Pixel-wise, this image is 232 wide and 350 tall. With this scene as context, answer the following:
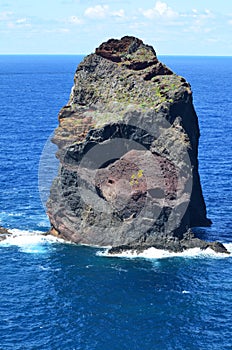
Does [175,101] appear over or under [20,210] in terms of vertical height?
over

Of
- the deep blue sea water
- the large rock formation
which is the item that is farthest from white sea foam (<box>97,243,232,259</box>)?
the large rock formation

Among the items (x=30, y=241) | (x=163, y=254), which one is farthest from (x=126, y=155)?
(x=30, y=241)

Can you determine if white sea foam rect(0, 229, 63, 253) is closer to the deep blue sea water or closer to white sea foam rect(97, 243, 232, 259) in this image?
the deep blue sea water

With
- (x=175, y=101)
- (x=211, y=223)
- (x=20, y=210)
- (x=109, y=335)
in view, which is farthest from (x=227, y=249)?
(x=20, y=210)

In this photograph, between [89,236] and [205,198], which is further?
[205,198]

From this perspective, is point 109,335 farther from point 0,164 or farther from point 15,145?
point 15,145

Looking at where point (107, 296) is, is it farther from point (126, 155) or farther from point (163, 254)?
point (126, 155)
